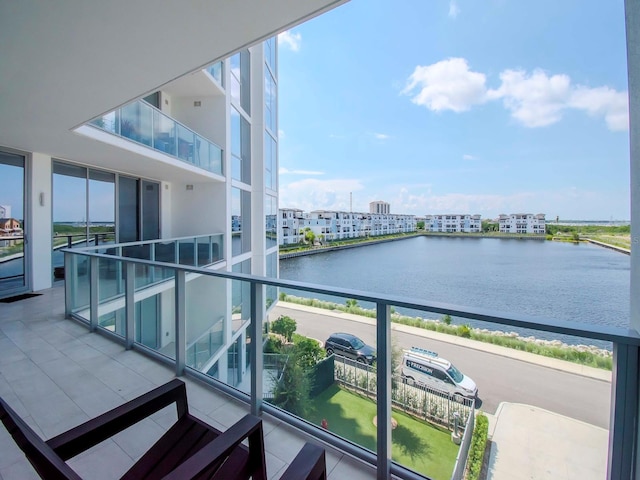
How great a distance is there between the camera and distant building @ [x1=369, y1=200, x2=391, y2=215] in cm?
5772

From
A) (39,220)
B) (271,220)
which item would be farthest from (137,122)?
(271,220)

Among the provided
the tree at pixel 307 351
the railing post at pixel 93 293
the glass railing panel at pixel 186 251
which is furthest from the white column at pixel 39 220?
the tree at pixel 307 351

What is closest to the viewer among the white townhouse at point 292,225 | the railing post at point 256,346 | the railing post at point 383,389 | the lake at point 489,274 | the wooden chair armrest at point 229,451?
the wooden chair armrest at point 229,451

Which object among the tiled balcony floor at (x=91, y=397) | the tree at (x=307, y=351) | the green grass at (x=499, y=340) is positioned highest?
the green grass at (x=499, y=340)

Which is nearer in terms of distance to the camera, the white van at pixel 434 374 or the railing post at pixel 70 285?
the white van at pixel 434 374

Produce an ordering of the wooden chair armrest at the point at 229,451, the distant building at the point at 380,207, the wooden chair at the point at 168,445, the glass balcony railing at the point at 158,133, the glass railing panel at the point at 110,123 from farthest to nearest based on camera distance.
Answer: the distant building at the point at 380,207 < the glass balcony railing at the point at 158,133 < the glass railing panel at the point at 110,123 < the wooden chair armrest at the point at 229,451 < the wooden chair at the point at 168,445

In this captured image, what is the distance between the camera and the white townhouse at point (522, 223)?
2838 cm

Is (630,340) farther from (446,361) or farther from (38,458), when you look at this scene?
(38,458)

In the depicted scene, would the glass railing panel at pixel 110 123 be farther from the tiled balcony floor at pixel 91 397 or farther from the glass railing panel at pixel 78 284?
the tiled balcony floor at pixel 91 397

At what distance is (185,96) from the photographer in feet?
31.4

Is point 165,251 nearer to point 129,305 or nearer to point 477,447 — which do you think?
point 129,305

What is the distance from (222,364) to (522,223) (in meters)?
35.2

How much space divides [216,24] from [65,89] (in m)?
2.18

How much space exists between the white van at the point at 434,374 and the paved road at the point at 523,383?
0.03 meters
